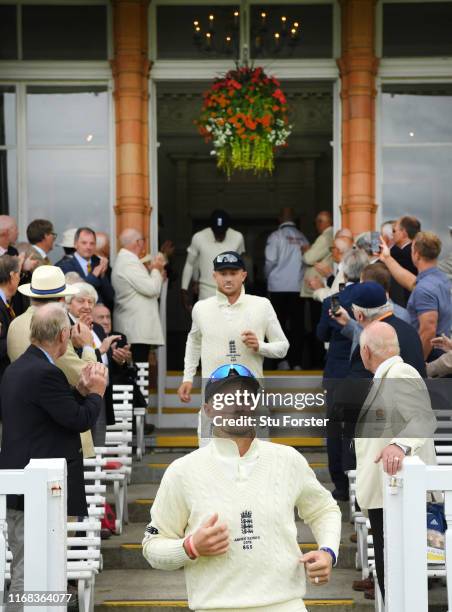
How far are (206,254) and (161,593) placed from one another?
4019mm

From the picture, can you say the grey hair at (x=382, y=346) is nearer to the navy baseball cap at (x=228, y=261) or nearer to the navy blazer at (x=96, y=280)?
the navy baseball cap at (x=228, y=261)

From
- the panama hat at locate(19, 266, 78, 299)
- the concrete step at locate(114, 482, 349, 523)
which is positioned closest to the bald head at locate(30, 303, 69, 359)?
the panama hat at locate(19, 266, 78, 299)

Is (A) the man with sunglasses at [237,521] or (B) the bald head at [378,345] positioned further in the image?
(B) the bald head at [378,345]

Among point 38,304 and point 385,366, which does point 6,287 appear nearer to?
point 38,304

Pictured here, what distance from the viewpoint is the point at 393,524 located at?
4.15 m

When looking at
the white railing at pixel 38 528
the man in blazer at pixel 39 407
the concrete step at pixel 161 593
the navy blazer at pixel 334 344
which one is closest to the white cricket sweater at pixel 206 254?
the navy blazer at pixel 334 344

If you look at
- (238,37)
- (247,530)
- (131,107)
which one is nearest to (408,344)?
(247,530)

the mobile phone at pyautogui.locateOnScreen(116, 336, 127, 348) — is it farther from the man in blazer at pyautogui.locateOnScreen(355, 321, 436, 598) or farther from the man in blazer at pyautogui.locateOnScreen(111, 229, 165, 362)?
the man in blazer at pyautogui.locateOnScreen(355, 321, 436, 598)

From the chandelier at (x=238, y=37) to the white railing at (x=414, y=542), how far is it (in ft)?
22.8

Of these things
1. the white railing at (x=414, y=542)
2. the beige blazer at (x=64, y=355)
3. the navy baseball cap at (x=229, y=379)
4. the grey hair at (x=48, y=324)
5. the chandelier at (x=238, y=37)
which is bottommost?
the white railing at (x=414, y=542)

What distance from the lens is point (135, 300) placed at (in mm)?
9312

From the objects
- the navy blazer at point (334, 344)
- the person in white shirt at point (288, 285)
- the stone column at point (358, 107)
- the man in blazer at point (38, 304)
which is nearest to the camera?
the man in blazer at point (38, 304)

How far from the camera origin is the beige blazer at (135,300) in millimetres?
9289

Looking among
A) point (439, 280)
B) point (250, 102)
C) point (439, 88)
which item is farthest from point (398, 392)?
point (439, 88)
